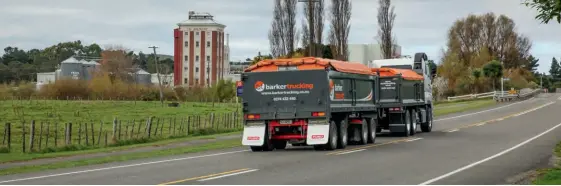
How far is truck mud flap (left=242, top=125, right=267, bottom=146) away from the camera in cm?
2505

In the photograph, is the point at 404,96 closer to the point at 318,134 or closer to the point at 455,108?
the point at 318,134

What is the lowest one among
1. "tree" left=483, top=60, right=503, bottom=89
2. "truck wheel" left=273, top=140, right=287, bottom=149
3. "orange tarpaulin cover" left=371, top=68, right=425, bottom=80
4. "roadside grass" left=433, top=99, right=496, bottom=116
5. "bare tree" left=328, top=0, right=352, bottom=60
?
"truck wheel" left=273, top=140, right=287, bottom=149

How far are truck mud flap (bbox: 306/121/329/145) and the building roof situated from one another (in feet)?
340

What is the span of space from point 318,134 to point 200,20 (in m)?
107

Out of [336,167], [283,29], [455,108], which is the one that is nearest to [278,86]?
[336,167]

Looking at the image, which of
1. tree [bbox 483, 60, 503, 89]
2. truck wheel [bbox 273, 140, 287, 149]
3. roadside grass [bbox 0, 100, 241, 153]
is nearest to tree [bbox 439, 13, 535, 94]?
tree [bbox 483, 60, 503, 89]

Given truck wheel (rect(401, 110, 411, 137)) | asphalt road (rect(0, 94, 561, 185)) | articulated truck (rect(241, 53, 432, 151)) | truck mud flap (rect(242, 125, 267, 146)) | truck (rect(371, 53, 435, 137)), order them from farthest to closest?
truck wheel (rect(401, 110, 411, 137)), truck (rect(371, 53, 435, 137)), truck mud flap (rect(242, 125, 267, 146)), articulated truck (rect(241, 53, 432, 151)), asphalt road (rect(0, 94, 561, 185))

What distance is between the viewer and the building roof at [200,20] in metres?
127

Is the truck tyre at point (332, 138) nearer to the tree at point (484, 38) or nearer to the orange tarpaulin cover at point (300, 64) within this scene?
the orange tarpaulin cover at point (300, 64)

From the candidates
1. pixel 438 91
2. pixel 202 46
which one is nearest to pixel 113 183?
pixel 438 91

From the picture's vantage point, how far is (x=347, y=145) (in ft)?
92.5

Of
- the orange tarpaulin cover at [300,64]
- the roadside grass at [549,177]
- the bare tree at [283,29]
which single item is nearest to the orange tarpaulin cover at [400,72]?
the orange tarpaulin cover at [300,64]

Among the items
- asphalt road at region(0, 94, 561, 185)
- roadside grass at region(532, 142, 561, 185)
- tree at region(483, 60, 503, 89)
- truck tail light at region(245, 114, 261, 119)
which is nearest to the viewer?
roadside grass at region(532, 142, 561, 185)

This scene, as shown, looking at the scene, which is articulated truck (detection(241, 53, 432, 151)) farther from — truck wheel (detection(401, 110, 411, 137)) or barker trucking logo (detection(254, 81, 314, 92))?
truck wheel (detection(401, 110, 411, 137))
